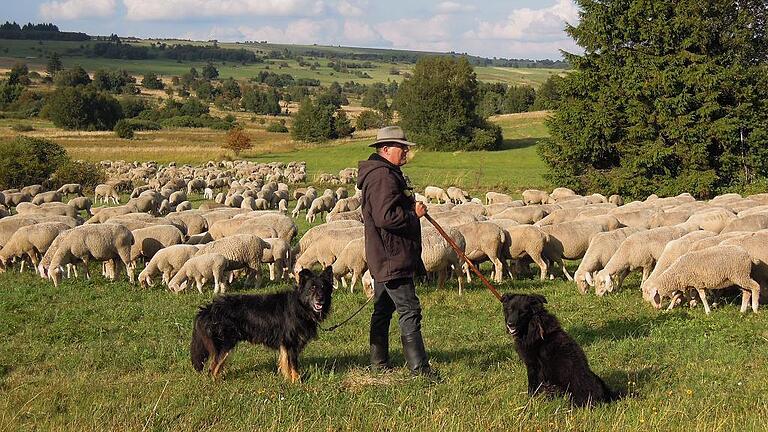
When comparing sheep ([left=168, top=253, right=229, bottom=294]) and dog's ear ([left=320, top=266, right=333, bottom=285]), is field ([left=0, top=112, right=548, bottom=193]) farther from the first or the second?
dog's ear ([left=320, top=266, right=333, bottom=285])

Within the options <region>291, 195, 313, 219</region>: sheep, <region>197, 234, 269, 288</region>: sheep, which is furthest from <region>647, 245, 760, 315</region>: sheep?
<region>291, 195, 313, 219</region>: sheep

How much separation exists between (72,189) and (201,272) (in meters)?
24.8

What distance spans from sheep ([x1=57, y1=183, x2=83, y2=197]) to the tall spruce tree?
24579 mm

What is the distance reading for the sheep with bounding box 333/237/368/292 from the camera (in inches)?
551

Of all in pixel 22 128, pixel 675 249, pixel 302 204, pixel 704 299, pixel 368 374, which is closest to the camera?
pixel 368 374

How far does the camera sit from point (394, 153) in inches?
269

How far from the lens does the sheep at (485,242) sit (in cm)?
1497

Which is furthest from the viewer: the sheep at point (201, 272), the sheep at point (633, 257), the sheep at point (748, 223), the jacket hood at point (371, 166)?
the sheep at point (748, 223)

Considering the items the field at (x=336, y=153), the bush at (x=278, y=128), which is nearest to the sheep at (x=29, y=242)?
the field at (x=336, y=153)

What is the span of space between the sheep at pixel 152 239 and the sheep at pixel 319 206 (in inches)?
411

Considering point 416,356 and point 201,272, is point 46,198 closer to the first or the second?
point 201,272

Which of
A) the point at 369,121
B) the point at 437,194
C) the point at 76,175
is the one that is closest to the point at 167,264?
the point at 437,194

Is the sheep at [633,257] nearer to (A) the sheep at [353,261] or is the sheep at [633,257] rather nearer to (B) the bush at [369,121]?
(A) the sheep at [353,261]

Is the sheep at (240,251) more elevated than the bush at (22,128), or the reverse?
the sheep at (240,251)
